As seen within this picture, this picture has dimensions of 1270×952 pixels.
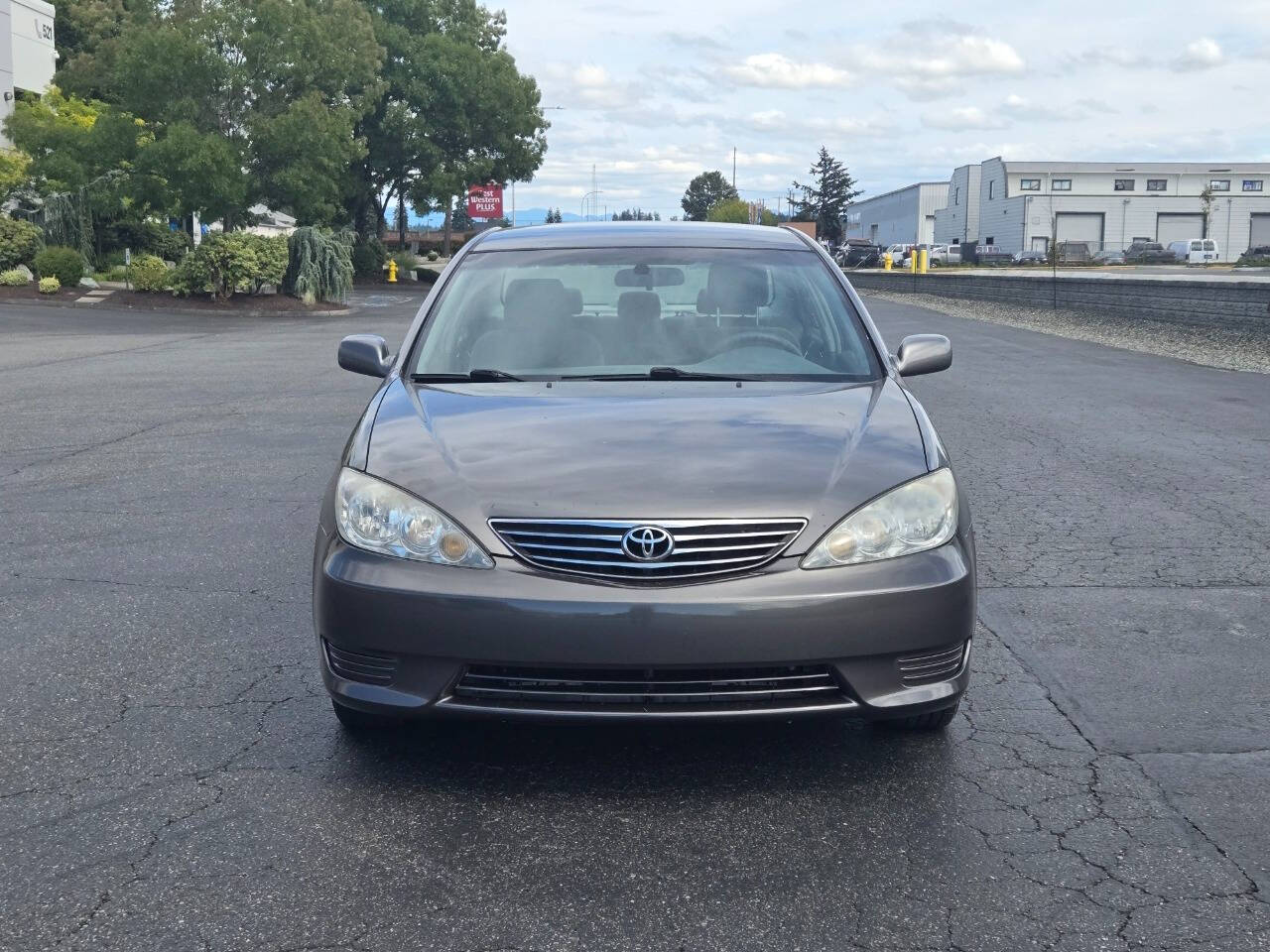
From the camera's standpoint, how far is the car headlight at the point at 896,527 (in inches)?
141

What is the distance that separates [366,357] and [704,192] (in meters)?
193

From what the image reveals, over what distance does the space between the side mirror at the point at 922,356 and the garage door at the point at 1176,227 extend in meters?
107

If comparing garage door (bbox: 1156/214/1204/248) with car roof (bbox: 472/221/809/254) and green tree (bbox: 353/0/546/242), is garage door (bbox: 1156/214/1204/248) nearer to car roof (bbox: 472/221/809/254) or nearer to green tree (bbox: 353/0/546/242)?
green tree (bbox: 353/0/546/242)

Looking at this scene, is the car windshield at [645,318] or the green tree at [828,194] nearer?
the car windshield at [645,318]

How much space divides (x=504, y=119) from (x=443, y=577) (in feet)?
176

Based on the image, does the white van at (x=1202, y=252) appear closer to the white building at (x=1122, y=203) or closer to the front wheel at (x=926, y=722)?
the white building at (x=1122, y=203)

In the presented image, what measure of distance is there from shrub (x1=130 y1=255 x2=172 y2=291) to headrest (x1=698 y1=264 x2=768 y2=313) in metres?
29.3

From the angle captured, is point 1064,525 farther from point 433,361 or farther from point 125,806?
point 125,806

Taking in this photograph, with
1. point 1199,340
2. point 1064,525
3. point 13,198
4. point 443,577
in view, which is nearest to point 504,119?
point 13,198

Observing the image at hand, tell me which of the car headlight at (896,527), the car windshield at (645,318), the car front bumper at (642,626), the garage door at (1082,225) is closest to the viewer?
the car front bumper at (642,626)

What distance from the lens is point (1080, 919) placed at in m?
3.04

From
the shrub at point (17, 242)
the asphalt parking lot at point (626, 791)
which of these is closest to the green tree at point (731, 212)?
the shrub at point (17, 242)

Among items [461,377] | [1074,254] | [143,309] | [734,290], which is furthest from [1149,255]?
[461,377]

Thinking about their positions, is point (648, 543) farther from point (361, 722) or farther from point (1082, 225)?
point (1082, 225)
